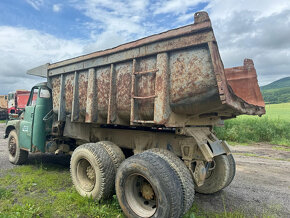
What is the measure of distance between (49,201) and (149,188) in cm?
189

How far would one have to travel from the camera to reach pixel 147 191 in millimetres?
3053

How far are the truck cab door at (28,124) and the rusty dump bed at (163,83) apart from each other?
5.49ft

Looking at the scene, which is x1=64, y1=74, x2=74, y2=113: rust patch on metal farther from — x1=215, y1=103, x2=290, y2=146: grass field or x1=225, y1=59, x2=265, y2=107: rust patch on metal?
x1=215, y1=103, x2=290, y2=146: grass field

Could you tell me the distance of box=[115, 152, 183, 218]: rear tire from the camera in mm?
2635

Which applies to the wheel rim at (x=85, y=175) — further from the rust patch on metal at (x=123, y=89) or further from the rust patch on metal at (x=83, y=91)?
the rust patch on metal at (x=123, y=89)

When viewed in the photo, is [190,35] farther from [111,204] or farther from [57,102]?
[57,102]

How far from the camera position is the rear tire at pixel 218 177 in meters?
4.09

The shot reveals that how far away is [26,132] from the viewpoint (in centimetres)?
559

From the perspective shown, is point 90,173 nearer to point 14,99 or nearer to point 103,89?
point 103,89

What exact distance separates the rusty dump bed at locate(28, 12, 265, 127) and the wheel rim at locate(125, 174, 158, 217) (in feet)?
2.96

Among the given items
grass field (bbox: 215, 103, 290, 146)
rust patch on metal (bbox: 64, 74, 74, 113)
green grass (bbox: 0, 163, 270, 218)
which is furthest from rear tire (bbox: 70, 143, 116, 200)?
grass field (bbox: 215, 103, 290, 146)

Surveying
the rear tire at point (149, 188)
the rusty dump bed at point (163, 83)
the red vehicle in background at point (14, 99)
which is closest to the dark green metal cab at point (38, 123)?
the rusty dump bed at point (163, 83)

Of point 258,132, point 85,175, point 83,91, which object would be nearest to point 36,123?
point 83,91

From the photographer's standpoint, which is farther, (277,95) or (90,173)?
(277,95)
